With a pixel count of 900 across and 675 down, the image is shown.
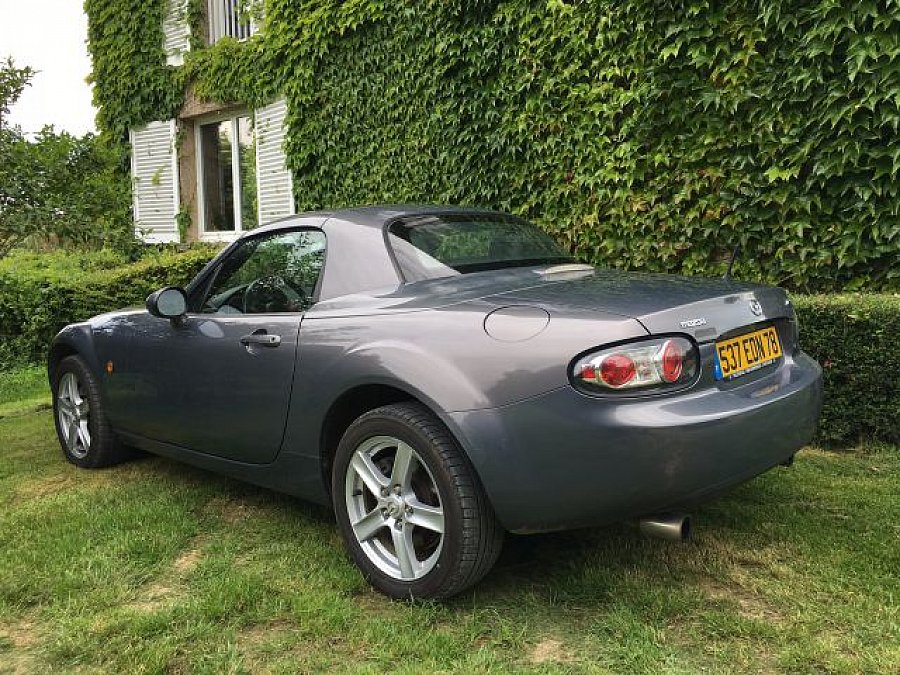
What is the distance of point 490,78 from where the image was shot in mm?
7172

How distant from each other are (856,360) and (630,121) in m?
2.66

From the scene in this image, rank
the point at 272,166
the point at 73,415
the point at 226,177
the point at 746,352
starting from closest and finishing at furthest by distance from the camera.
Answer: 1. the point at 746,352
2. the point at 73,415
3. the point at 272,166
4. the point at 226,177

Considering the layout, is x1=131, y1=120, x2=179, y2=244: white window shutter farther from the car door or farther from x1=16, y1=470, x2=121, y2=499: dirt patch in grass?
the car door

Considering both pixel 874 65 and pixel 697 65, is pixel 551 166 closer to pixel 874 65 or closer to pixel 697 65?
pixel 697 65

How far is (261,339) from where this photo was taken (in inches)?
126

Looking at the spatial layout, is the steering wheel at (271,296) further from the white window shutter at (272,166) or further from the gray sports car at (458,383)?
the white window shutter at (272,166)

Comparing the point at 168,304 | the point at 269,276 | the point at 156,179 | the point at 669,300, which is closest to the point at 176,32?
the point at 156,179

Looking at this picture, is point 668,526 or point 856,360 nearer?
point 668,526

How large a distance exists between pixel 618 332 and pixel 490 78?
17.7ft

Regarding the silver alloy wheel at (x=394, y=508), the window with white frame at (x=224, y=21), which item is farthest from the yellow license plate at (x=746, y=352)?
the window with white frame at (x=224, y=21)

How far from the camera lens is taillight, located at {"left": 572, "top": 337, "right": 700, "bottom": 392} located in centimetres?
234

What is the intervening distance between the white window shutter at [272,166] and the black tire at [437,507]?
760 centimetres

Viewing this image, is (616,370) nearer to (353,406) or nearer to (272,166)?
(353,406)

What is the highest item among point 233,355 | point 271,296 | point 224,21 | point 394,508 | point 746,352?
point 224,21
